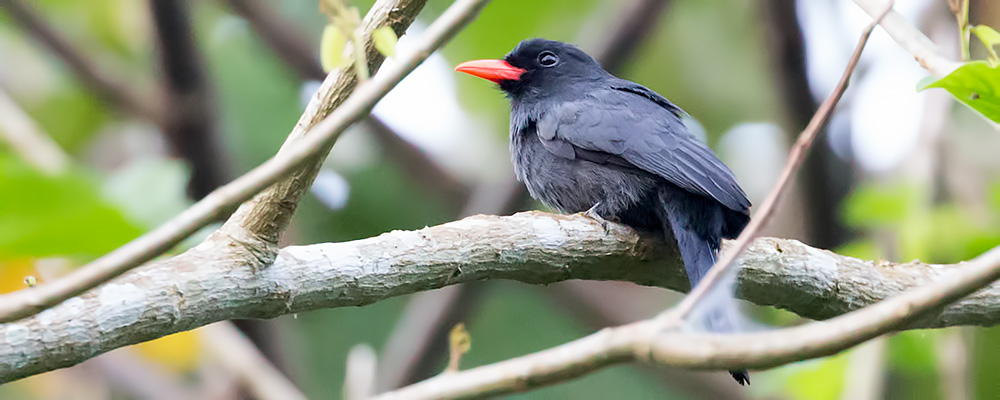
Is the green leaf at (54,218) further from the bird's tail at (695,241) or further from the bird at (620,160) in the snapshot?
the bird's tail at (695,241)

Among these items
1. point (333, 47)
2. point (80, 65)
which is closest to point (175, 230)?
point (333, 47)

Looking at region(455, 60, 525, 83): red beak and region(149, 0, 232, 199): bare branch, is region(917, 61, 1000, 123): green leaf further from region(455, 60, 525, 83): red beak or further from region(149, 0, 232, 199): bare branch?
region(149, 0, 232, 199): bare branch

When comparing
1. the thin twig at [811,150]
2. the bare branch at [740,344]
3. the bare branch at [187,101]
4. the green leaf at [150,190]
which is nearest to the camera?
the bare branch at [740,344]

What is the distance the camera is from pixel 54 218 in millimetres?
2705

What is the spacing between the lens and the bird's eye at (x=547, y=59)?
4449 millimetres

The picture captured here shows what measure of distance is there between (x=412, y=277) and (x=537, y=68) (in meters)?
2.18

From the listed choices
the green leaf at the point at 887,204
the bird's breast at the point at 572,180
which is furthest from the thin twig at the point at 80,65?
the green leaf at the point at 887,204

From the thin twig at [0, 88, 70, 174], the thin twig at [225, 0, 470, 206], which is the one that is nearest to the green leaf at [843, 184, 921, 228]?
the thin twig at [225, 0, 470, 206]

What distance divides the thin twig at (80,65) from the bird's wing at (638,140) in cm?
226

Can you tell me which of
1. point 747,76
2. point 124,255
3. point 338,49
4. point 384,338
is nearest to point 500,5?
point 747,76

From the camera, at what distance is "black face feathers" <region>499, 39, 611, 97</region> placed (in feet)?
14.3

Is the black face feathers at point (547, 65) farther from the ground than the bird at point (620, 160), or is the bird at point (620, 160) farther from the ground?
the black face feathers at point (547, 65)

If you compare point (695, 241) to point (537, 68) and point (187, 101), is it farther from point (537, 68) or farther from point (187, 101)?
point (187, 101)

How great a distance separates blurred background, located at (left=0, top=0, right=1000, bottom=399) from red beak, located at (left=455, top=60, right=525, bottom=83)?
999 millimetres
